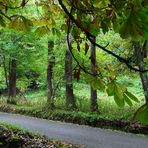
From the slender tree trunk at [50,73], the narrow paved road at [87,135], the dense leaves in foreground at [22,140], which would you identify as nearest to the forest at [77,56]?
the slender tree trunk at [50,73]

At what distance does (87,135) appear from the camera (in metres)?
13.2

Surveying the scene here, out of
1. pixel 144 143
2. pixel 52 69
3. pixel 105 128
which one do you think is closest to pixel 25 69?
pixel 52 69

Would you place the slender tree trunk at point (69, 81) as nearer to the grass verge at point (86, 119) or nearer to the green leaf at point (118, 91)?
the grass verge at point (86, 119)

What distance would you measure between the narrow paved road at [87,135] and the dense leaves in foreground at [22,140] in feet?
6.17

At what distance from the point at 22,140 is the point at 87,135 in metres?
4.06

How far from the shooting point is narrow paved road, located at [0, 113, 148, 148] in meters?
11.8

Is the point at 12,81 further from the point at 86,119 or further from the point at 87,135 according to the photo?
the point at 87,135

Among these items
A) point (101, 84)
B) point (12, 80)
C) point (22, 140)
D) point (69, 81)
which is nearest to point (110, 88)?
point (101, 84)

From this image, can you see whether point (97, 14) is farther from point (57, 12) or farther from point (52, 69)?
point (52, 69)

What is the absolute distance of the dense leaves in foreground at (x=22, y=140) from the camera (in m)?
9.37

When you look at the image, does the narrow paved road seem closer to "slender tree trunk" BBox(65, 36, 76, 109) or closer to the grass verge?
the grass verge

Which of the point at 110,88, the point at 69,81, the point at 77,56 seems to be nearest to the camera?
the point at 110,88

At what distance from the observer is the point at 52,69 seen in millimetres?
20344

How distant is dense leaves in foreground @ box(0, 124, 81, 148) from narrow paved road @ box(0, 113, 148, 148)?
1.88 meters
